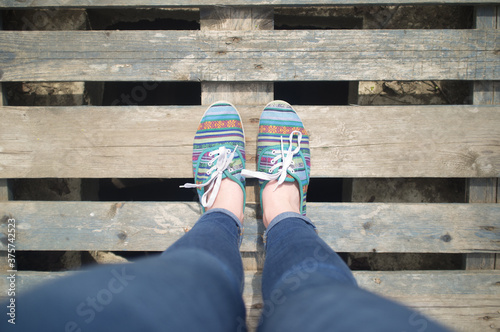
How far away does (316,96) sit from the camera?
1.95 meters

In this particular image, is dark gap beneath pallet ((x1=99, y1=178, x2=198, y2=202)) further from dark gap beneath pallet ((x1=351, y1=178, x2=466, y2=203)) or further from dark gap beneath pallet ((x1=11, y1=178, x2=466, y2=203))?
dark gap beneath pallet ((x1=351, y1=178, x2=466, y2=203))

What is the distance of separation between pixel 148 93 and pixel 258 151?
38.1 inches

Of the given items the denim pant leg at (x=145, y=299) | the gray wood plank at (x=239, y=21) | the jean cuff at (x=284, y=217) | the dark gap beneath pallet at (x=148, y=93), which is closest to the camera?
the denim pant leg at (x=145, y=299)

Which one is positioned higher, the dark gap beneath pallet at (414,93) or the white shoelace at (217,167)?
the dark gap beneath pallet at (414,93)

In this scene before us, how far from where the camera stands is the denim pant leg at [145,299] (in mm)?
582

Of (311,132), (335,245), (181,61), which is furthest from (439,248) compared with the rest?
(181,61)

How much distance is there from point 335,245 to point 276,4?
1115 millimetres

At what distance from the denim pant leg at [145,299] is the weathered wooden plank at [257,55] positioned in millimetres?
818

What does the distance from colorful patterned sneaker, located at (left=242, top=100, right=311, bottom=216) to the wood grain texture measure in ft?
1.55

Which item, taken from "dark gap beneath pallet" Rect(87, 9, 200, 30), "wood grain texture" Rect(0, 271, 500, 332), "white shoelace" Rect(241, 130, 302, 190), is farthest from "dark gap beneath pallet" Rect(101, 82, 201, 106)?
"wood grain texture" Rect(0, 271, 500, 332)

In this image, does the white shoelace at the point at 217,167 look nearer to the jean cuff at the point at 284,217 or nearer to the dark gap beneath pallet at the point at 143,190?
the jean cuff at the point at 284,217

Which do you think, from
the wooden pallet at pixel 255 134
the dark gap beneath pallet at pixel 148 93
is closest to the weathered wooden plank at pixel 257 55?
the wooden pallet at pixel 255 134

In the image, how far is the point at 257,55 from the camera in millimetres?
1269

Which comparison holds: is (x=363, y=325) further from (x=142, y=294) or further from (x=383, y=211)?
(x=383, y=211)
